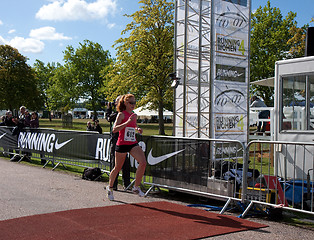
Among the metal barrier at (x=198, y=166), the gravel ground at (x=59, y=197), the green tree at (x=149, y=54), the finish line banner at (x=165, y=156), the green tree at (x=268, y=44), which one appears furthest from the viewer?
the green tree at (x=268, y=44)

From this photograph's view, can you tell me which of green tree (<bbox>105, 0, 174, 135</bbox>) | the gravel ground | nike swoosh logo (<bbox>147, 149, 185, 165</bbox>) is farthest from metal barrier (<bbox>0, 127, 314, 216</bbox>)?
green tree (<bbox>105, 0, 174, 135</bbox>)

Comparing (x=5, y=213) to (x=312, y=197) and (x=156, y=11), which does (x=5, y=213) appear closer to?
(x=312, y=197)

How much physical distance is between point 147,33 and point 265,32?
1505 centimetres

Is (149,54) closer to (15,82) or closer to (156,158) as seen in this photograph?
(156,158)

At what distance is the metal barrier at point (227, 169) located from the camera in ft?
20.2

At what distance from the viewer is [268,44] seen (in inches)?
1517

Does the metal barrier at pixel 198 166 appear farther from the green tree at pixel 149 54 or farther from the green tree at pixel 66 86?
the green tree at pixel 66 86

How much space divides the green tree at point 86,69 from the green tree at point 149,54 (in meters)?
25.0

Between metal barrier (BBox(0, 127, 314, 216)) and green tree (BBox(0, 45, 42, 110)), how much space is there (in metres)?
51.3

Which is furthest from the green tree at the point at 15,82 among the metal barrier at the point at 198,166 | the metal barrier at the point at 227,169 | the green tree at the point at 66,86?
the metal barrier at the point at 198,166

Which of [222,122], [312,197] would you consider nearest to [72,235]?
[312,197]

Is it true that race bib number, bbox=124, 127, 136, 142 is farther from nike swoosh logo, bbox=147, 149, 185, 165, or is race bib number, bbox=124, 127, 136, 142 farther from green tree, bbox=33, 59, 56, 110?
green tree, bbox=33, 59, 56, 110

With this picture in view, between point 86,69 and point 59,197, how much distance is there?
52155 millimetres

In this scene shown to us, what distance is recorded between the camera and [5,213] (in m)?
5.89
